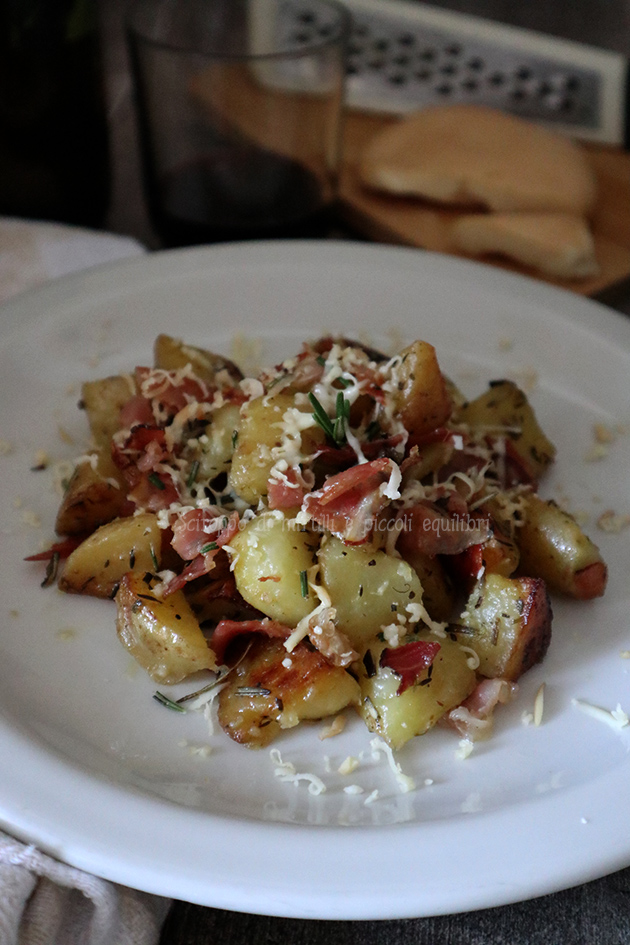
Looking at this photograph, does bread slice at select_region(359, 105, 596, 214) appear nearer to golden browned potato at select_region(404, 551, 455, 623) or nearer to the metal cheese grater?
the metal cheese grater

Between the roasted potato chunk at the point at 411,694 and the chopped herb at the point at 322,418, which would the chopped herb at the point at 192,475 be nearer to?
the chopped herb at the point at 322,418

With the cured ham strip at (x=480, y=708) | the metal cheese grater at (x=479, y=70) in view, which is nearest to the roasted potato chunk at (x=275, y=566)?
the cured ham strip at (x=480, y=708)

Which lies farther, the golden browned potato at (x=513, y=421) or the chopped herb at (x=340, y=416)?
the golden browned potato at (x=513, y=421)

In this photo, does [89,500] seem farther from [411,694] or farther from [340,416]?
[411,694]

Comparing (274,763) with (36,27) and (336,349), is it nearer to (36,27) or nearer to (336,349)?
(336,349)

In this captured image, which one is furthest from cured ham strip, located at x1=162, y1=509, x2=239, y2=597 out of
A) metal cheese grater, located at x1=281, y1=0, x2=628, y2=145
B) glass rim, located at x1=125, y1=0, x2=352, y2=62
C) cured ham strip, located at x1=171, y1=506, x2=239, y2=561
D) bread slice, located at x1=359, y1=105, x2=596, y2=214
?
metal cheese grater, located at x1=281, y1=0, x2=628, y2=145

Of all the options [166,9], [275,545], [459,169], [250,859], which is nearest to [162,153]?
[166,9]

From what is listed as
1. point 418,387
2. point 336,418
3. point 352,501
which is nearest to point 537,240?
point 418,387
